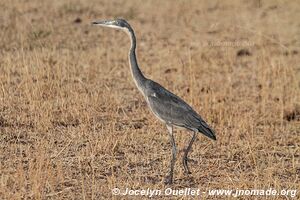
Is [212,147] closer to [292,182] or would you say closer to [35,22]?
[292,182]

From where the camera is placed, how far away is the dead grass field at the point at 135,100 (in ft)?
23.8

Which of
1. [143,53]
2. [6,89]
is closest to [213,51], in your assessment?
[143,53]

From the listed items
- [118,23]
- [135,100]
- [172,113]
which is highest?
[118,23]

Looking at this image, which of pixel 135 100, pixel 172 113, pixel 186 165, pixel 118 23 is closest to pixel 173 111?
pixel 172 113

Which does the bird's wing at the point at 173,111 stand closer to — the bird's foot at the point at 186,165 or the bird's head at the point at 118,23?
the bird's foot at the point at 186,165

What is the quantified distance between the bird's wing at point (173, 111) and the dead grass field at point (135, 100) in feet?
1.70

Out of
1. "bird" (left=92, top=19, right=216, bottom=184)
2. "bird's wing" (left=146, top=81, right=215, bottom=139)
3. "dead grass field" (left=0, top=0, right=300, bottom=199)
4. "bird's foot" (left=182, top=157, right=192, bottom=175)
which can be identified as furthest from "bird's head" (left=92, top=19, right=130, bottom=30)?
"bird's foot" (left=182, top=157, right=192, bottom=175)

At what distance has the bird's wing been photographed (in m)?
7.21

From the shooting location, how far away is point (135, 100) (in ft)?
34.6

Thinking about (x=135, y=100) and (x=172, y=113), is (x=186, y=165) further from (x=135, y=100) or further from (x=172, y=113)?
(x=135, y=100)

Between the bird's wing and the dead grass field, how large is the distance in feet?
1.70

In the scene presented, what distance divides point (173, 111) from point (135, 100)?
331cm

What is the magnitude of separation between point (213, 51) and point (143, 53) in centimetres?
124

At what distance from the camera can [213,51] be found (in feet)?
44.5
